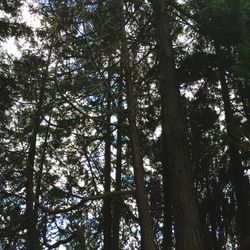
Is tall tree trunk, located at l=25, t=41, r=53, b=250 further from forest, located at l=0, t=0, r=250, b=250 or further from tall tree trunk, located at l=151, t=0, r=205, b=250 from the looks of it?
tall tree trunk, located at l=151, t=0, r=205, b=250

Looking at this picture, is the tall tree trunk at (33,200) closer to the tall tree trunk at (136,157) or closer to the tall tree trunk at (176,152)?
the tall tree trunk at (136,157)

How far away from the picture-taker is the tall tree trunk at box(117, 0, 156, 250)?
6355 millimetres

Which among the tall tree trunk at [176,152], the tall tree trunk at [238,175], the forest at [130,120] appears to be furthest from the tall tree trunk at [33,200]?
the tall tree trunk at [238,175]

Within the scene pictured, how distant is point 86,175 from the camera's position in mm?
11836

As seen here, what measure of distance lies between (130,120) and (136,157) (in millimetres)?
740

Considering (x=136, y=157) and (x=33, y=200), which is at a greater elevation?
(x=136, y=157)

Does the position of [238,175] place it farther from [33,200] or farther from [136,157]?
[33,200]

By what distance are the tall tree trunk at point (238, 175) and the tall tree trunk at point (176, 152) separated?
1946 millimetres

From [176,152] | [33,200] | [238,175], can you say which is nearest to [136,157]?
[176,152]

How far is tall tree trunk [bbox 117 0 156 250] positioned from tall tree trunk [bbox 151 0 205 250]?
48 cm

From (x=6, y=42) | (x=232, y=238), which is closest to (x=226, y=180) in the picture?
(x=232, y=238)

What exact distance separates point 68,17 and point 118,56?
4.13ft

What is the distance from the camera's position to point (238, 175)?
33.5 feet

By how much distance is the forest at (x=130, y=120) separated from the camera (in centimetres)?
710
